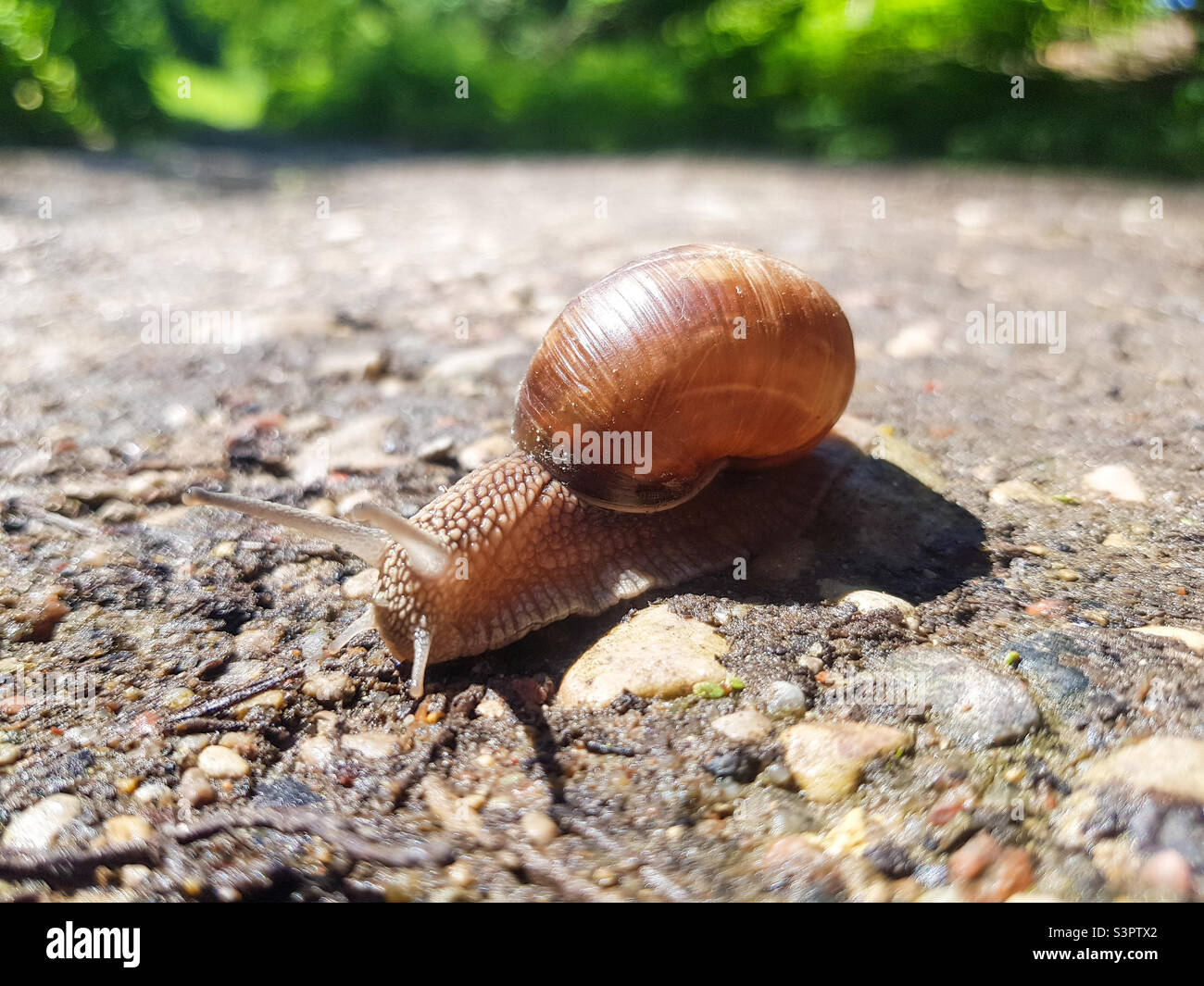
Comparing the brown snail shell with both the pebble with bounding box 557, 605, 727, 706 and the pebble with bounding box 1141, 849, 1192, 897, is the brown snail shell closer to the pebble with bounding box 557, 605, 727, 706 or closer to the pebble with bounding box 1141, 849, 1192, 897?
the pebble with bounding box 557, 605, 727, 706

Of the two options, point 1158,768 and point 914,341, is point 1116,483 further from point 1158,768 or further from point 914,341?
point 914,341

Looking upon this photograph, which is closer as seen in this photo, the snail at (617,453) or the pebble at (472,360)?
the snail at (617,453)

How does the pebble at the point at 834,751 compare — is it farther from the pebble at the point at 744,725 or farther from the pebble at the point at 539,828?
the pebble at the point at 539,828

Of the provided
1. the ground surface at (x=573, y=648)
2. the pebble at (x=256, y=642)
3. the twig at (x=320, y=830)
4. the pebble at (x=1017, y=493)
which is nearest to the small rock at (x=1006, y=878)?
the ground surface at (x=573, y=648)

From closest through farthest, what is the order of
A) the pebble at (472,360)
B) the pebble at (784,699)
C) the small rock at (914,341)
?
the pebble at (784,699) → the pebble at (472,360) → the small rock at (914,341)

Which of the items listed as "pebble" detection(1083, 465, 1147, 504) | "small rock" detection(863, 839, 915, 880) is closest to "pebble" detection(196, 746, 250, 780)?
"small rock" detection(863, 839, 915, 880)

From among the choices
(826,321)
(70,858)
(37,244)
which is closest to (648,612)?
(826,321)

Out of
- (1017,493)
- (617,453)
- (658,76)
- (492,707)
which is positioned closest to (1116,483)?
(1017,493)

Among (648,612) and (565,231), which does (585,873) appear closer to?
(648,612)
